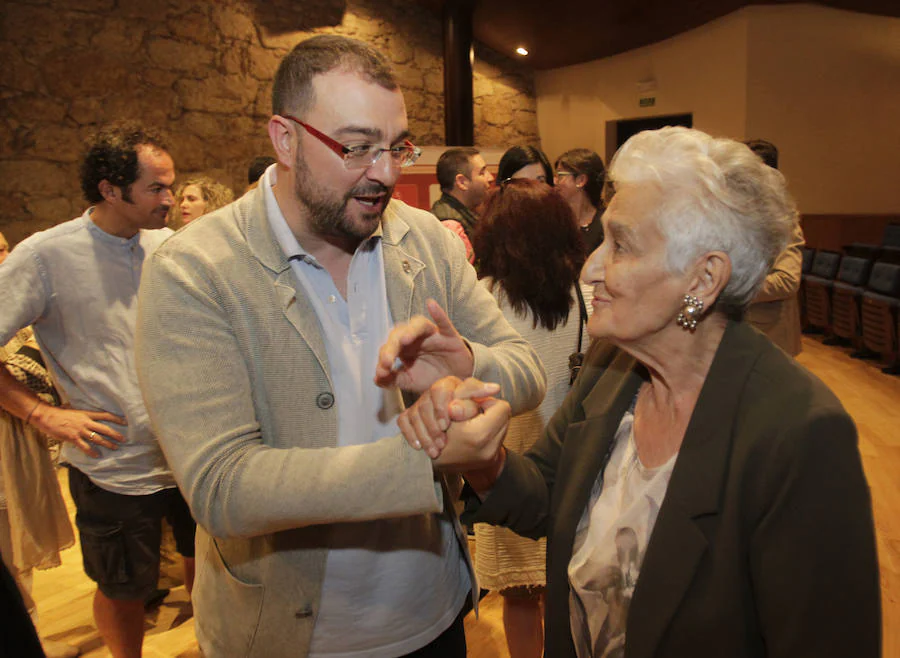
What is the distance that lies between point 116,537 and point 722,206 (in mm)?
2251

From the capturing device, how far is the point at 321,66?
1229 mm

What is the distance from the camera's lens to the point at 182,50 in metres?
6.80

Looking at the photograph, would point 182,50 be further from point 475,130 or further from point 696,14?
point 696,14

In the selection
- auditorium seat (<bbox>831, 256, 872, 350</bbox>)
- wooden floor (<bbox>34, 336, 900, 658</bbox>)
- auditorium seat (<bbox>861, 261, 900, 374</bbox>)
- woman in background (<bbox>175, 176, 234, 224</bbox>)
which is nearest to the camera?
wooden floor (<bbox>34, 336, 900, 658</bbox>)

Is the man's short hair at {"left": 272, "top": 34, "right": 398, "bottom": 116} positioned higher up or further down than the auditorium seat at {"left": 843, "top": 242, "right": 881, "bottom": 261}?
higher up

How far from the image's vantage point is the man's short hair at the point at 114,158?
233 cm

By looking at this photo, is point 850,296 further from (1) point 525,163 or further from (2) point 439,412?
(2) point 439,412

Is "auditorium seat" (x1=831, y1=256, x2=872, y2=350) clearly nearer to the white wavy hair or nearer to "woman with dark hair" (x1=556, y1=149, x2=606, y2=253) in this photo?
"woman with dark hair" (x1=556, y1=149, x2=606, y2=253)

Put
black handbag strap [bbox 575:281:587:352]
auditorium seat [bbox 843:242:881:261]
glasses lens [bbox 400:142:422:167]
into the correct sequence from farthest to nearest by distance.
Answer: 1. auditorium seat [bbox 843:242:881:261]
2. black handbag strap [bbox 575:281:587:352]
3. glasses lens [bbox 400:142:422:167]

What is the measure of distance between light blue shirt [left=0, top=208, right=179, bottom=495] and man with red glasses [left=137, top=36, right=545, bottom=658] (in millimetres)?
1043

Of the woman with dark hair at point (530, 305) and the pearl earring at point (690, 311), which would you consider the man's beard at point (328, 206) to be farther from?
the woman with dark hair at point (530, 305)

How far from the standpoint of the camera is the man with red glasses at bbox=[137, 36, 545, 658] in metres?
1.06

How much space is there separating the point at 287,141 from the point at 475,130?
924 centimetres

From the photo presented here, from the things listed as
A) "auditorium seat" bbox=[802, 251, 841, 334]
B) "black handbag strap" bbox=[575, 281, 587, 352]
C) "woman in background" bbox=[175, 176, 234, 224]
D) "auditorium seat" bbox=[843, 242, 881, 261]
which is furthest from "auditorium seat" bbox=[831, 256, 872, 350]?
"woman in background" bbox=[175, 176, 234, 224]
